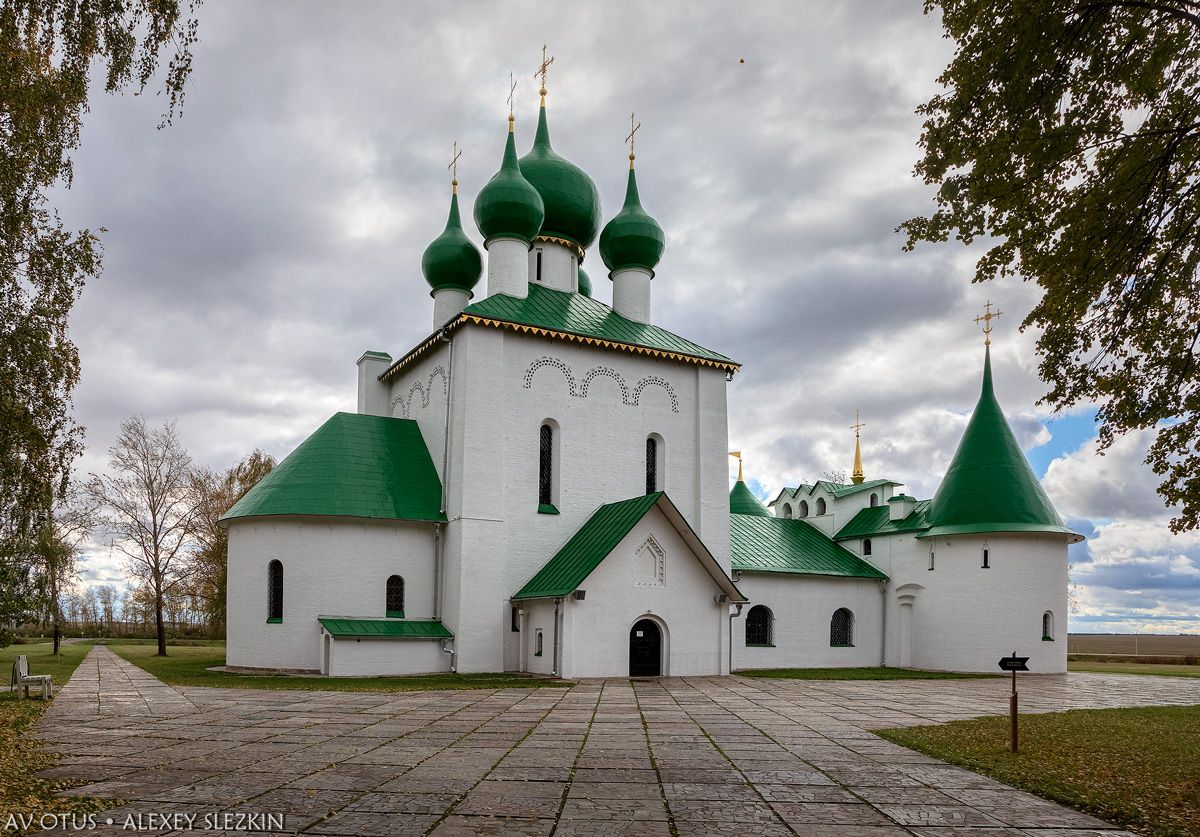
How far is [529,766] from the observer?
9.75 m

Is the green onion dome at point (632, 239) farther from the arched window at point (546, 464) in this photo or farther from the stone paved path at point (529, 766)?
the stone paved path at point (529, 766)

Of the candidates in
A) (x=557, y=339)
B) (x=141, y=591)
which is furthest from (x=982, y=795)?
(x=141, y=591)

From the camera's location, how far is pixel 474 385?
24.0 meters

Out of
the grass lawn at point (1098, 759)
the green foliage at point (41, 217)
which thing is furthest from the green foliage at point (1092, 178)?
the green foliage at point (41, 217)

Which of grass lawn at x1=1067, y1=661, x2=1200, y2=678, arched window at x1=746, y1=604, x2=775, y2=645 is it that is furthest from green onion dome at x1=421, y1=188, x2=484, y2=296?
grass lawn at x1=1067, y1=661, x2=1200, y2=678

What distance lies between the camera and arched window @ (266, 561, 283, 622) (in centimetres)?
2323

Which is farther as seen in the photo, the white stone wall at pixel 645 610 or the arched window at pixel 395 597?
the arched window at pixel 395 597

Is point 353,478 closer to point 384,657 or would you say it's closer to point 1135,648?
point 384,657

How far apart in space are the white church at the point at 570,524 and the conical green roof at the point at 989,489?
0.25ft

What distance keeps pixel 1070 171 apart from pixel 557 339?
631 inches

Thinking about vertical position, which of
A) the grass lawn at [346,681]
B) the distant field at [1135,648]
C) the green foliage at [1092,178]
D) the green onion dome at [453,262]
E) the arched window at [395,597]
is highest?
the green onion dome at [453,262]

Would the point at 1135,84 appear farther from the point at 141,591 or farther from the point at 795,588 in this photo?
the point at 141,591

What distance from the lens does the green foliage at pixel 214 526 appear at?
37656mm

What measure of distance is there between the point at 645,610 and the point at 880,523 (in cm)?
1361
